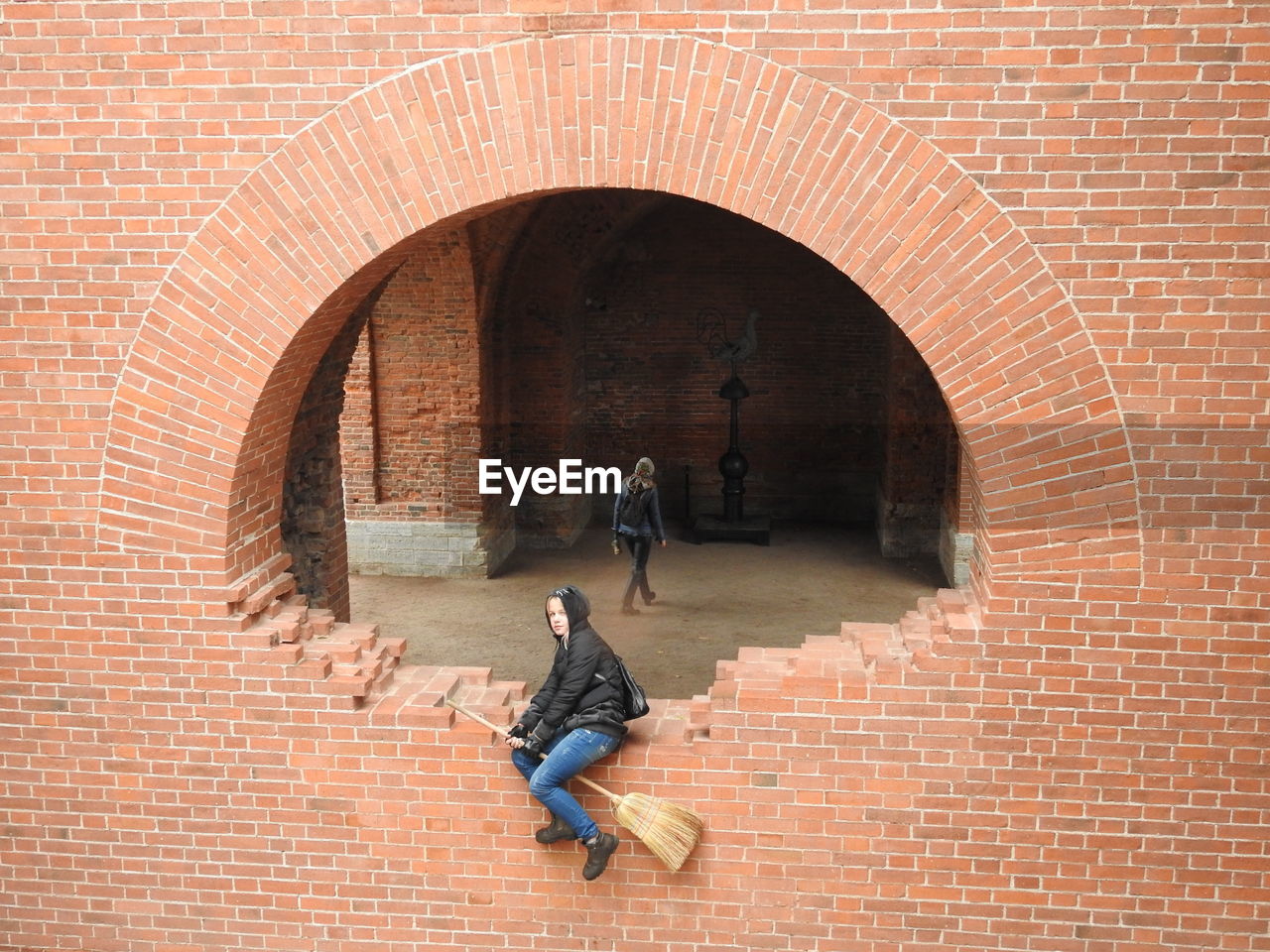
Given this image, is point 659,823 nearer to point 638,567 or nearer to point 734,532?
point 638,567

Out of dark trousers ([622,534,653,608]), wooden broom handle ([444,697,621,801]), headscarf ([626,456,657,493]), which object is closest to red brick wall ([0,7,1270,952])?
wooden broom handle ([444,697,621,801])

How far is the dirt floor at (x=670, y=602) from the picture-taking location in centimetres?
984

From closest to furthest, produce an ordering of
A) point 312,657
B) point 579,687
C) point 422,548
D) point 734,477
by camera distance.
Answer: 1. point 579,687
2. point 312,657
3. point 422,548
4. point 734,477

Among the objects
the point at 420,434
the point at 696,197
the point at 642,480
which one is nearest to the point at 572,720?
Result: the point at 696,197

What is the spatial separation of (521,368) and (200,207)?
7916mm

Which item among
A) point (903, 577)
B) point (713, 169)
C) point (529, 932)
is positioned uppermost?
point (713, 169)

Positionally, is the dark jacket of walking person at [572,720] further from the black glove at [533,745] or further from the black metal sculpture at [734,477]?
the black metal sculpture at [734,477]

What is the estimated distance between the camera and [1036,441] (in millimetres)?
4848

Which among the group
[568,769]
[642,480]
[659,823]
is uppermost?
[642,480]

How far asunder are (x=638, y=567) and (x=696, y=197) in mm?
6397

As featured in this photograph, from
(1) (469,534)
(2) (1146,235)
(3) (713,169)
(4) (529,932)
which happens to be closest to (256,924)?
(4) (529,932)

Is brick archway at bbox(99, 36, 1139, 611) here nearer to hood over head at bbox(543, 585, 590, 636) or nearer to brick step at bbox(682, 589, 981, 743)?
brick step at bbox(682, 589, 981, 743)

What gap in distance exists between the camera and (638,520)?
1071 cm

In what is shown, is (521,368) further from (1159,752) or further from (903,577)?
(1159,752)
